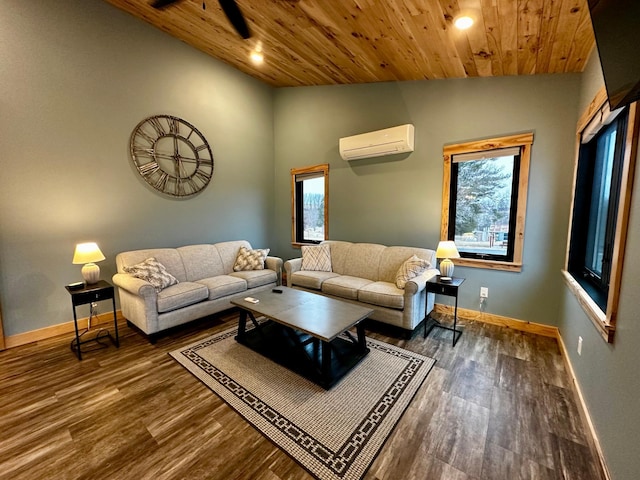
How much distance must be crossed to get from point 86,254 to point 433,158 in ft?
13.3

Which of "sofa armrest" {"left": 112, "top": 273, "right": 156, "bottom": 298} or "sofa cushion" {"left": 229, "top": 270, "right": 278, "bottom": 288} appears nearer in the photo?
"sofa armrest" {"left": 112, "top": 273, "right": 156, "bottom": 298}

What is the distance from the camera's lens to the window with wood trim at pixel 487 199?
10.1 feet

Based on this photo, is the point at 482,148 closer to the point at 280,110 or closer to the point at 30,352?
the point at 280,110

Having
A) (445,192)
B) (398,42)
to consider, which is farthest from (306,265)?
(398,42)

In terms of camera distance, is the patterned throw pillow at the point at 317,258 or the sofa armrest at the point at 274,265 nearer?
the patterned throw pillow at the point at 317,258

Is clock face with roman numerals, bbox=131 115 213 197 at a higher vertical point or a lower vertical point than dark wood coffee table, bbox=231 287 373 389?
higher

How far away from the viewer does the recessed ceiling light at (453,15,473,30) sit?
2111 millimetres

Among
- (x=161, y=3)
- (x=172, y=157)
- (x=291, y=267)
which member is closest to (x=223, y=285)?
(x=291, y=267)

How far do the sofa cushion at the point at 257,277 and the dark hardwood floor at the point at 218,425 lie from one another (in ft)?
4.57

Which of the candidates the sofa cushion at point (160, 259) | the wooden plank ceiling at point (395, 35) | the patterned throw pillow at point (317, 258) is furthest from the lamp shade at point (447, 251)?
the sofa cushion at point (160, 259)

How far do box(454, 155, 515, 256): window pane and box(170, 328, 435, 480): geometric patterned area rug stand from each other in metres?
1.68

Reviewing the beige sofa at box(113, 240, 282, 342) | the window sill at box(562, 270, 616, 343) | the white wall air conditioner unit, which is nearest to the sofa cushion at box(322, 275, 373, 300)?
the beige sofa at box(113, 240, 282, 342)

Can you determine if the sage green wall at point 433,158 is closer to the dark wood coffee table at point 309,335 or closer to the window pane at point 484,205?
the window pane at point 484,205

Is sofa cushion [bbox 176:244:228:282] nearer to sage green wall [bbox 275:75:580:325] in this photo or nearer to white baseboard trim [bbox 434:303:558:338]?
sage green wall [bbox 275:75:580:325]
